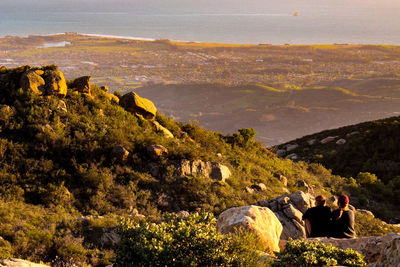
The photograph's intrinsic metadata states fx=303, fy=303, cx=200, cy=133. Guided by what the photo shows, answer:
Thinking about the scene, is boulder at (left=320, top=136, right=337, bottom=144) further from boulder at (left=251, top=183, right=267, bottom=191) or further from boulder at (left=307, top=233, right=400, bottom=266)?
boulder at (left=307, top=233, right=400, bottom=266)

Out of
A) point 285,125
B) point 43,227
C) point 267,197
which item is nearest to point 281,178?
point 267,197

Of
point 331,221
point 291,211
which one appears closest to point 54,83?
point 291,211

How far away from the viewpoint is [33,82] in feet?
45.5

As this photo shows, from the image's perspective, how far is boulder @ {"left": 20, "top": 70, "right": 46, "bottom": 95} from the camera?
13727 millimetres

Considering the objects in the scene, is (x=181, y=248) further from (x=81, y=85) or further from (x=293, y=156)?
(x=293, y=156)

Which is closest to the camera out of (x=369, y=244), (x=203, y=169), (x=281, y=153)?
(x=369, y=244)

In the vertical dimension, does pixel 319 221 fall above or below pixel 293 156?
above

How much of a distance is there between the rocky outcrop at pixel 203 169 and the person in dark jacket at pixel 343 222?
5.58 metres

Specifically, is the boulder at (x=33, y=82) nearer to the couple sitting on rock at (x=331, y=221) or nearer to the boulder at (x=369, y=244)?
the couple sitting on rock at (x=331, y=221)

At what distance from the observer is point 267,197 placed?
13.4 meters

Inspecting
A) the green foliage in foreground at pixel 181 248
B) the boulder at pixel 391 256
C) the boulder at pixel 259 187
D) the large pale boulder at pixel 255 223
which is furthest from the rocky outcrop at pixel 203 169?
the boulder at pixel 391 256

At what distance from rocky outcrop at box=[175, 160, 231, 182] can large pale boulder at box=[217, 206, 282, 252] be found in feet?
13.7

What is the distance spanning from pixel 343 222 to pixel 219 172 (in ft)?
19.6

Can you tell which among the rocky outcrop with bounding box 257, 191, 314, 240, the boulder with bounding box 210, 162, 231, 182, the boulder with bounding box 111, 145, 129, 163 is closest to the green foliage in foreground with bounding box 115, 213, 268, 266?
the rocky outcrop with bounding box 257, 191, 314, 240
